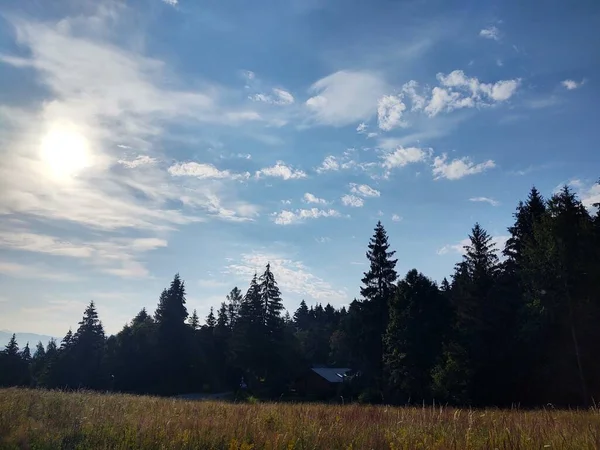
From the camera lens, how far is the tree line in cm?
2992

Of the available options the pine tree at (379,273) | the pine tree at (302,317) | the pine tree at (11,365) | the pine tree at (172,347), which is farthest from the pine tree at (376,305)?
the pine tree at (302,317)

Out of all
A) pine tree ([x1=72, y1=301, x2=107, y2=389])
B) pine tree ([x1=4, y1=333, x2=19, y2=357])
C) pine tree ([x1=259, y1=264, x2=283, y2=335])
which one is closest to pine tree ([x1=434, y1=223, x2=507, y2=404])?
pine tree ([x1=259, y1=264, x2=283, y2=335])

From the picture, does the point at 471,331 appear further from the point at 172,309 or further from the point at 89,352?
the point at 89,352

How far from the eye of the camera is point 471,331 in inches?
1393

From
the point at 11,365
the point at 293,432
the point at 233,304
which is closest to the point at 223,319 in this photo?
the point at 233,304

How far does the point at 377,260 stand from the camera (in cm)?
4744

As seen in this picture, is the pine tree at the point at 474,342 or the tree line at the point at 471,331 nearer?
the tree line at the point at 471,331

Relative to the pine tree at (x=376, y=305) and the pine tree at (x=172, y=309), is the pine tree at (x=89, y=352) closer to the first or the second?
the pine tree at (x=172, y=309)

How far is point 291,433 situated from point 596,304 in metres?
30.8

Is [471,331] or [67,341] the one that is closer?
[471,331]

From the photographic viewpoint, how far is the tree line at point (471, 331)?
29922mm

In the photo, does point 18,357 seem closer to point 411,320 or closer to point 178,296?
point 178,296

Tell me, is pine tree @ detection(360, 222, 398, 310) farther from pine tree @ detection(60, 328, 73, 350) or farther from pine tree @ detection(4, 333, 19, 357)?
pine tree @ detection(4, 333, 19, 357)

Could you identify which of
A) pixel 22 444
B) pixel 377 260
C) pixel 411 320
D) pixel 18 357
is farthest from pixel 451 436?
pixel 18 357
